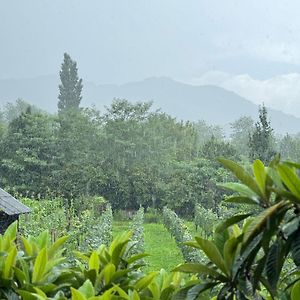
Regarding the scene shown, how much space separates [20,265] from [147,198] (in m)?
20.4

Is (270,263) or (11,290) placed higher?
(270,263)

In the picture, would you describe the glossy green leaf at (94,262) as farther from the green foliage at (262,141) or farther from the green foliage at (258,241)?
the green foliage at (262,141)

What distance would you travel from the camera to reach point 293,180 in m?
1.14

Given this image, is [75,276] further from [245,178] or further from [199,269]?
[245,178]

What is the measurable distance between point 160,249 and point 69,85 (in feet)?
110

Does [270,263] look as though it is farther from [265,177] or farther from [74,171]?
[74,171]

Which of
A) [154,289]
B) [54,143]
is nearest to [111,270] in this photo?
[154,289]

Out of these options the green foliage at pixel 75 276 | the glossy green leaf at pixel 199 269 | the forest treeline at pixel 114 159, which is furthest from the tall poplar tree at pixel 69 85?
the glossy green leaf at pixel 199 269

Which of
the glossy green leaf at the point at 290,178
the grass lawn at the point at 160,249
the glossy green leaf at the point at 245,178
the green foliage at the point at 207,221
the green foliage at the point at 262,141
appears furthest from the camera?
the green foliage at the point at 262,141

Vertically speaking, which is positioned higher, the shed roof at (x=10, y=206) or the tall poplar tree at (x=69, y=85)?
the tall poplar tree at (x=69, y=85)

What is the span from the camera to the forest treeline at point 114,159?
845 inches

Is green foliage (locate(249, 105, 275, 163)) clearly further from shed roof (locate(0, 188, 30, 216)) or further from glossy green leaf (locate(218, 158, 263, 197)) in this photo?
glossy green leaf (locate(218, 158, 263, 197))

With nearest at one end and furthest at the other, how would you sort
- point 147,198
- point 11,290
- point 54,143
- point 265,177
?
point 265,177 < point 11,290 < point 147,198 < point 54,143

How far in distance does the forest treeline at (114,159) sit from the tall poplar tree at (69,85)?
15869 mm
